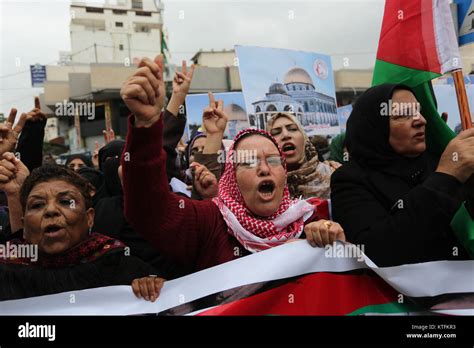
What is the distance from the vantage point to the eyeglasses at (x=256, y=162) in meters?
1.97

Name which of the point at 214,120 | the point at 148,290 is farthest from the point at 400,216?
the point at 214,120

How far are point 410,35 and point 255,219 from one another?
1227mm

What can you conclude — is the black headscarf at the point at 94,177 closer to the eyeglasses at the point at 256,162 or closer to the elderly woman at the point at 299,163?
the elderly woman at the point at 299,163

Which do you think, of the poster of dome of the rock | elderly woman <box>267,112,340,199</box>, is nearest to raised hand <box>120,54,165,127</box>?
elderly woman <box>267,112,340,199</box>

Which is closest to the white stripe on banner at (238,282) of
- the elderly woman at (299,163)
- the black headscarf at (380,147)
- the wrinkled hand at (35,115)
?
the black headscarf at (380,147)

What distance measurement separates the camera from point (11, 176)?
2.15m

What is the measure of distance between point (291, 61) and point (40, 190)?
3109 millimetres

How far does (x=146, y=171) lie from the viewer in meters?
1.58

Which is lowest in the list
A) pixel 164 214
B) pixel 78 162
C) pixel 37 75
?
pixel 164 214

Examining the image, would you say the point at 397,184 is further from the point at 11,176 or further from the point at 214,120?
the point at 11,176

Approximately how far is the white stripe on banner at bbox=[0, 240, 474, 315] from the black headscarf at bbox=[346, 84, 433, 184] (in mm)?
448
